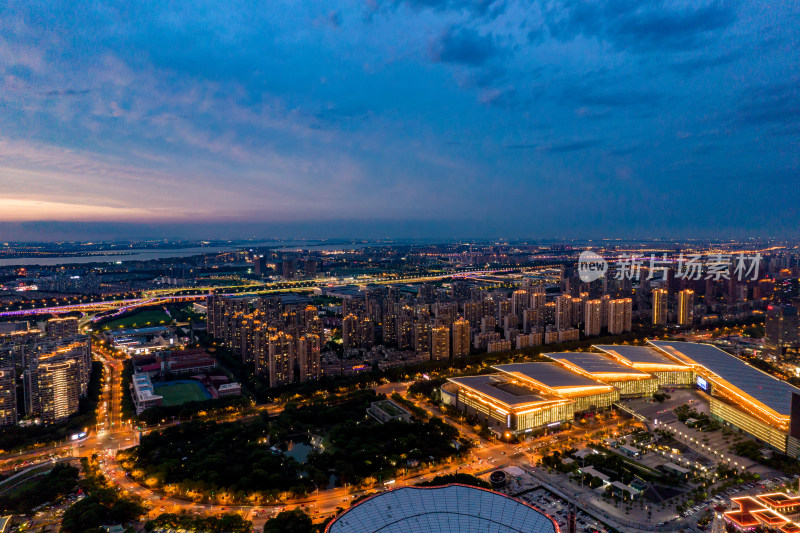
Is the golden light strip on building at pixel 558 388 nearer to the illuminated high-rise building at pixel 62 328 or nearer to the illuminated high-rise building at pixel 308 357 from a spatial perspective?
the illuminated high-rise building at pixel 308 357

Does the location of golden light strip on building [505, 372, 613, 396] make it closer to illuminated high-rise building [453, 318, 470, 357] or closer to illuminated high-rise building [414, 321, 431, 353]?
illuminated high-rise building [453, 318, 470, 357]

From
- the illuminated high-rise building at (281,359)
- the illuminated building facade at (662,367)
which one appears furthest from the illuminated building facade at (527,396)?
the illuminated high-rise building at (281,359)

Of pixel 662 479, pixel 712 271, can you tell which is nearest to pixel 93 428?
pixel 662 479

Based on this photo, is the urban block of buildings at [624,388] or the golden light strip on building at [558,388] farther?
the golden light strip on building at [558,388]

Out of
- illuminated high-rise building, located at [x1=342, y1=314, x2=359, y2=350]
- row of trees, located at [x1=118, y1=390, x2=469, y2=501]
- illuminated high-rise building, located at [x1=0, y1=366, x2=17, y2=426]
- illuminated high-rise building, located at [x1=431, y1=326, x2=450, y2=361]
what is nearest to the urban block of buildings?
row of trees, located at [x1=118, y1=390, x2=469, y2=501]

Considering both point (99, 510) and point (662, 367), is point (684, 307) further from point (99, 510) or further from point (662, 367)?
point (99, 510)
